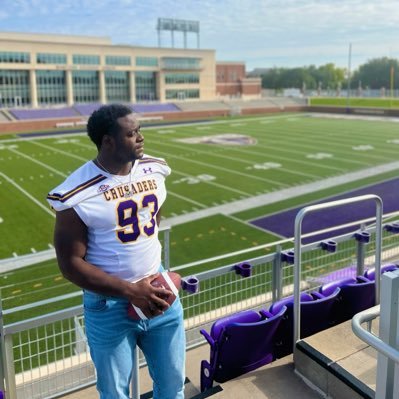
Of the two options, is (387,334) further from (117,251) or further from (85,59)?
(85,59)

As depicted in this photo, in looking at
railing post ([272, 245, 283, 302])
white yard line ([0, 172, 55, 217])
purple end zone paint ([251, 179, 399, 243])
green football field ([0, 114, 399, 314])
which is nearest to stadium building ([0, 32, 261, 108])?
green football field ([0, 114, 399, 314])

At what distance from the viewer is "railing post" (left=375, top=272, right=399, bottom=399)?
222cm

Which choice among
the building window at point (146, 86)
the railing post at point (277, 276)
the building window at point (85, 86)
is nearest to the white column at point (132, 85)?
the building window at point (146, 86)

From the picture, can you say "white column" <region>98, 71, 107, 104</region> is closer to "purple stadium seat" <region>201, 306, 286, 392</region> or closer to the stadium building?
the stadium building

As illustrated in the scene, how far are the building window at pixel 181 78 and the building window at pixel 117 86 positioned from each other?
577 cm

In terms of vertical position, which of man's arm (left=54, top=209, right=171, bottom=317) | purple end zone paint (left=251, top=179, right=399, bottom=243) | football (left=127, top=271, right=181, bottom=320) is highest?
man's arm (left=54, top=209, right=171, bottom=317)

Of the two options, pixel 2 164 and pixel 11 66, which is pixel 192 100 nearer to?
pixel 11 66

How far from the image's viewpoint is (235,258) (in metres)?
10.1

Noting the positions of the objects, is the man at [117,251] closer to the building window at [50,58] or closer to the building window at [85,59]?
the building window at [50,58]

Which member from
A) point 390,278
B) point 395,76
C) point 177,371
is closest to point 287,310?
point 177,371

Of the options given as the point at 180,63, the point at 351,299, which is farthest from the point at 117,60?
the point at 351,299

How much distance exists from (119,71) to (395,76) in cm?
5918

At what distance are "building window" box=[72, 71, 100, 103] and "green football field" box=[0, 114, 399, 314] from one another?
80.5 feet

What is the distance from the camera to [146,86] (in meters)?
64.8
